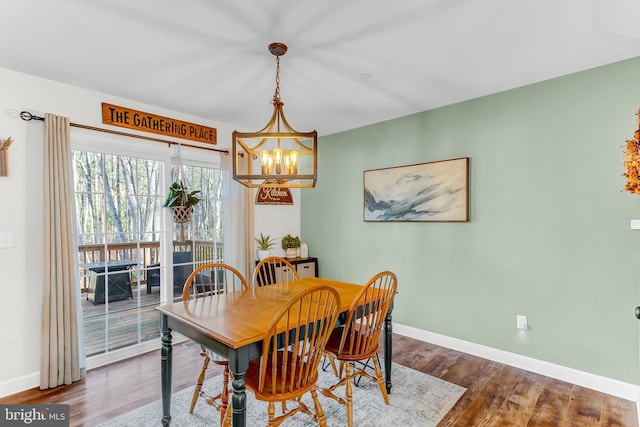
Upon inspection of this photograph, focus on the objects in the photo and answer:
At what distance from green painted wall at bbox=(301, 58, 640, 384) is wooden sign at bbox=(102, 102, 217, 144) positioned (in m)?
2.08

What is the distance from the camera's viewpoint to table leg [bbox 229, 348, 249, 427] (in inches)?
62.2

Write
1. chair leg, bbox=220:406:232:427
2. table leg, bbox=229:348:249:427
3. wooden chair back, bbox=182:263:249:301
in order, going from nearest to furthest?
table leg, bbox=229:348:249:427 < chair leg, bbox=220:406:232:427 < wooden chair back, bbox=182:263:249:301

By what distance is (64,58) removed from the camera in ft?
8.02

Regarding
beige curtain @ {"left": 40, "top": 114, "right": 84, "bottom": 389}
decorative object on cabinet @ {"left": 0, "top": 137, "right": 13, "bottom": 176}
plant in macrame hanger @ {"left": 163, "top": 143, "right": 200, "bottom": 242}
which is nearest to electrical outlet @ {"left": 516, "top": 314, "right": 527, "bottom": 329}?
plant in macrame hanger @ {"left": 163, "top": 143, "right": 200, "bottom": 242}

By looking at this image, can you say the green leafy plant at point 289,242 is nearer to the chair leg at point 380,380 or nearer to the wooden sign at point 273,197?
the wooden sign at point 273,197

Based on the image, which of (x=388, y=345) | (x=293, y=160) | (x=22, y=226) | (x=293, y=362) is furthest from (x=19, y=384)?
(x=388, y=345)

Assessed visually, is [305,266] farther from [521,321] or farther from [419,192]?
[521,321]

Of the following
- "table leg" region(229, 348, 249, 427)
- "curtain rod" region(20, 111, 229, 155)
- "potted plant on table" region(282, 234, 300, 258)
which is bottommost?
"table leg" region(229, 348, 249, 427)

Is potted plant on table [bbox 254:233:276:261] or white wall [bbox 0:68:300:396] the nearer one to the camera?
white wall [bbox 0:68:300:396]

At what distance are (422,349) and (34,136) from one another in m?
4.02

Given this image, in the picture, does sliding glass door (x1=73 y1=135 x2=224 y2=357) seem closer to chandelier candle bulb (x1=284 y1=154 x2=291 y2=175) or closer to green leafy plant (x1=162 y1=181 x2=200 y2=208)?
green leafy plant (x1=162 y1=181 x2=200 y2=208)

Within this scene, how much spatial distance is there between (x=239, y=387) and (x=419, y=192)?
109 inches

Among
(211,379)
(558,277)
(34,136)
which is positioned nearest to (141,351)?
(211,379)

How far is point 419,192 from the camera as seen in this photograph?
12.1 ft
